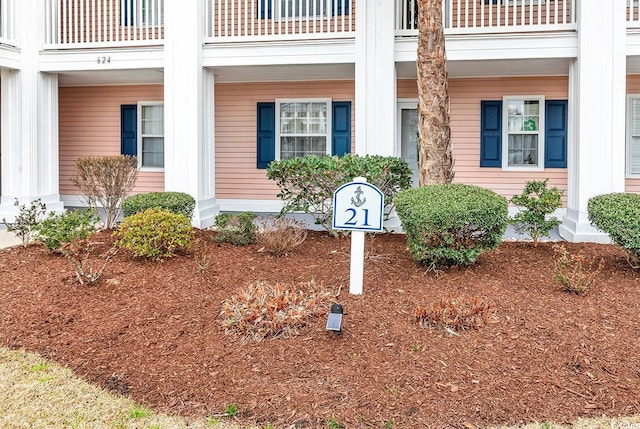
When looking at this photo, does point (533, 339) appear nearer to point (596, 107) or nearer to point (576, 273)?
point (576, 273)

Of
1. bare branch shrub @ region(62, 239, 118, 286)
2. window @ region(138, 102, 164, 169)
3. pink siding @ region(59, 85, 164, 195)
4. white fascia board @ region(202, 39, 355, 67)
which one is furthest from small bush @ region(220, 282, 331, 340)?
pink siding @ region(59, 85, 164, 195)

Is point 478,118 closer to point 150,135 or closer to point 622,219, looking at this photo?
point 622,219

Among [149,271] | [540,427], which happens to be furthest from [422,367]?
[149,271]

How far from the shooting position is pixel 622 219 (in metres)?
6.07

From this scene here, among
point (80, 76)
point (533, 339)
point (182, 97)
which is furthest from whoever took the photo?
point (80, 76)

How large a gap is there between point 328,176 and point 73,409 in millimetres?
5373

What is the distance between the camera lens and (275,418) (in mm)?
3475

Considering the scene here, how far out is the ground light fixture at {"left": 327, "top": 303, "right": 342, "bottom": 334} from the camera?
4207 millimetres

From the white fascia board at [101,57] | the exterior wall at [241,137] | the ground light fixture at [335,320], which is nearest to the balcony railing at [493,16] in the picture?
the exterior wall at [241,137]

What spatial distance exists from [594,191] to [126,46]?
9212 mm

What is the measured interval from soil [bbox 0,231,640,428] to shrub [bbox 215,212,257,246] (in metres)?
1.34

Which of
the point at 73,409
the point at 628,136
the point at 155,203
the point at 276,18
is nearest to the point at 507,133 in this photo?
the point at 628,136

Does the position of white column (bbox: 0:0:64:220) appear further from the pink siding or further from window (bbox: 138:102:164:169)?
window (bbox: 138:102:164:169)

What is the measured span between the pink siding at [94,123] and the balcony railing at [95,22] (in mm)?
1401
